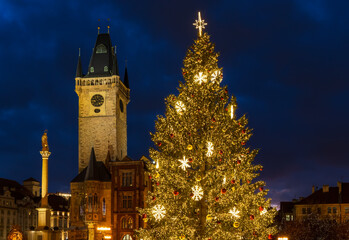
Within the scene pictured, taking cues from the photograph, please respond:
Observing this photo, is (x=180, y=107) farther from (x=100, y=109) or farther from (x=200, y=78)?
(x=100, y=109)

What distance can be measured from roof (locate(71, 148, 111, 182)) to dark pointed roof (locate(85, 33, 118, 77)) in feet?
41.6

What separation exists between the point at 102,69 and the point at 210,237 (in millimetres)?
50759

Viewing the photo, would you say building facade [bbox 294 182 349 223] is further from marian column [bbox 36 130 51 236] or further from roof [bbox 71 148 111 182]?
marian column [bbox 36 130 51 236]

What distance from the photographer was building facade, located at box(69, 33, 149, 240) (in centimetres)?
5641

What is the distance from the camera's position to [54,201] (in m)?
99.7

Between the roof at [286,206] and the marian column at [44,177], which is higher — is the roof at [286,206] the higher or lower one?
the lower one

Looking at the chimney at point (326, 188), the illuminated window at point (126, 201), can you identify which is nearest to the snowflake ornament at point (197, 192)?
the illuminated window at point (126, 201)

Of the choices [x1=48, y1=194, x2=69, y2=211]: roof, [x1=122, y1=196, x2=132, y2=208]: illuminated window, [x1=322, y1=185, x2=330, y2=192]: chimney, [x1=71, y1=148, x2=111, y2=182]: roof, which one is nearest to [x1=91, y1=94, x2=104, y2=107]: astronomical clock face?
[x1=71, y1=148, x2=111, y2=182]: roof

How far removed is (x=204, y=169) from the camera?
861 inches

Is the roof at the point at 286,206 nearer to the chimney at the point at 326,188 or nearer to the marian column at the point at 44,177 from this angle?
the chimney at the point at 326,188

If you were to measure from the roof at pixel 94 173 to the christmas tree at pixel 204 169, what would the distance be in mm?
36794

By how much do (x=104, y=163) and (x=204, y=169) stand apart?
43.2 metres

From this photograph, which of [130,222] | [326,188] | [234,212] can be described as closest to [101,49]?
[130,222]

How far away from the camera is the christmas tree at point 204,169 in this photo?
20.9 meters
